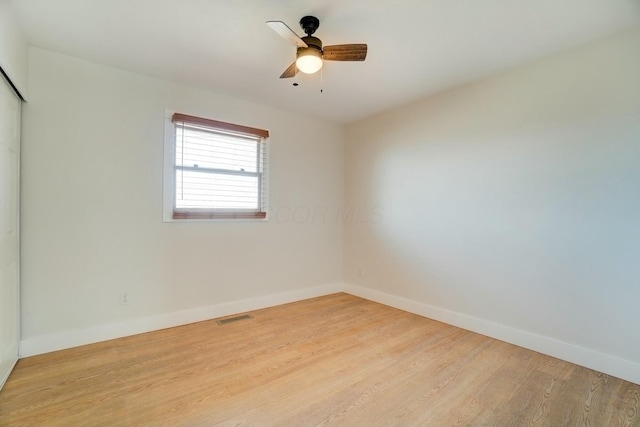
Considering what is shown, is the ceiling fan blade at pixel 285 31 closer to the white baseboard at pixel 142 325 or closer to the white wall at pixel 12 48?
the white wall at pixel 12 48

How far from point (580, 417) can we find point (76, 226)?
13.4ft

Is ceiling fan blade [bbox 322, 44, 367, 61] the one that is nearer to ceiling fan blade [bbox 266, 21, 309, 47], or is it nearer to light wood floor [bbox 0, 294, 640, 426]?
ceiling fan blade [bbox 266, 21, 309, 47]

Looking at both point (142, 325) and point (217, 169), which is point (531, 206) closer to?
point (217, 169)

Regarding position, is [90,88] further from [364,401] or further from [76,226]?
[364,401]

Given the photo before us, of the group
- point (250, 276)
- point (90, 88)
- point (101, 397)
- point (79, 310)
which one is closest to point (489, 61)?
point (250, 276)

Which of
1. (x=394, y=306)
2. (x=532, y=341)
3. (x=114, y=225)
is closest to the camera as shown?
(x=532, y=341)

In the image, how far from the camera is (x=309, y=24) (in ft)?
6.98

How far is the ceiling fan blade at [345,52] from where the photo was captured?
6.86 ft

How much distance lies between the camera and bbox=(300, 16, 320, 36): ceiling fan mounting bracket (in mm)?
2098

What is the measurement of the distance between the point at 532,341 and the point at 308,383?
212 centimetres

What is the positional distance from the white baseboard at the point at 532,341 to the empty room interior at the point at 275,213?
17mm

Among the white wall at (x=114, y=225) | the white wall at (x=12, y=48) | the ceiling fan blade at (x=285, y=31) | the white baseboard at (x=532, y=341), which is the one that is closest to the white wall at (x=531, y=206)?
the white baseboard at (x=532, y=341)

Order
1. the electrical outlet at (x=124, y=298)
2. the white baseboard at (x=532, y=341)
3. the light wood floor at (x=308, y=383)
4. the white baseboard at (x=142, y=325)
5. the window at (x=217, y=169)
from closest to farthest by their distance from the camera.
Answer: the light wood floor at (x=308, y=383), the white baseboard at (x=532, y=341), the white baseboard at (x=142, y=325), the electrical outlet at (x=124, y=298), the window at (x=217, y=169)

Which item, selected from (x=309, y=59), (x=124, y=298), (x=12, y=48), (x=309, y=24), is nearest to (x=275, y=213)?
(x=124, y=298)
